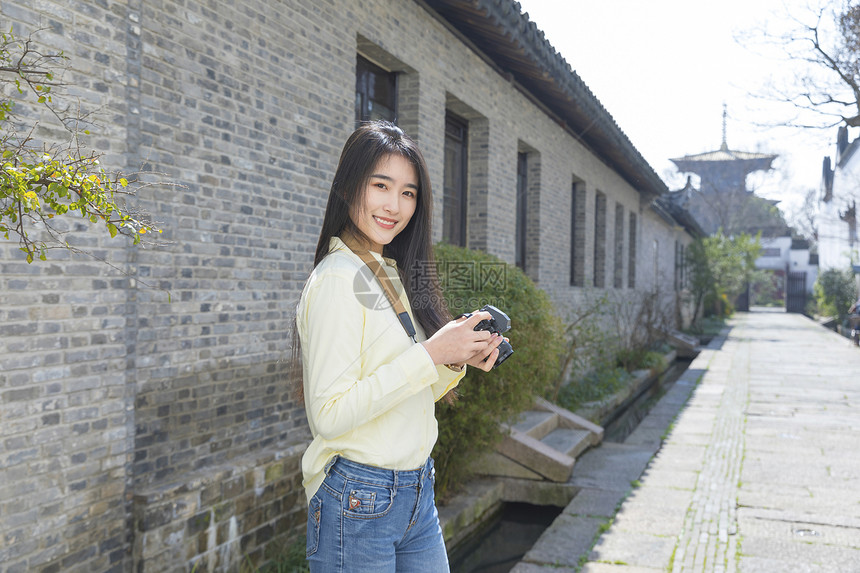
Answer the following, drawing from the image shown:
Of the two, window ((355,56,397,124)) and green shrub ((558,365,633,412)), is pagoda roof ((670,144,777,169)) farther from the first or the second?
window ((355,56,397,124))

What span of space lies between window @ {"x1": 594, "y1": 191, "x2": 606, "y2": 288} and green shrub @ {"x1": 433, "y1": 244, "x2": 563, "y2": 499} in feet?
24.4

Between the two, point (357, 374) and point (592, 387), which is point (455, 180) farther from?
point (357, 374)

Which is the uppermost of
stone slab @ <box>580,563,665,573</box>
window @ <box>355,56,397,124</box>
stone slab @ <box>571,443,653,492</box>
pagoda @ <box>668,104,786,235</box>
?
pagoda @ <box>668,104,786,235</box>

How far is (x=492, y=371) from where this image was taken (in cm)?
439

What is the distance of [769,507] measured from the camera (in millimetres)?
4547

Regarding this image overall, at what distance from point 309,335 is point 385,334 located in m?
0.17

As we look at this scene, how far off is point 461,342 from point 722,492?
170 inches

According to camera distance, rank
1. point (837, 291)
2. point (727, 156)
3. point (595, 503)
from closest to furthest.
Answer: point (595, 503) < point (837, 291) < point (727, 156)

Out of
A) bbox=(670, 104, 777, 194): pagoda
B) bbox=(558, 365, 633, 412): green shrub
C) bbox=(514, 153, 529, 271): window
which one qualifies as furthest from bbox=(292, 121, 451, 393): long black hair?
bbox=(670, 104, 777, 194): pagoda

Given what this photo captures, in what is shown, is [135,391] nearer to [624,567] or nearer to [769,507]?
[624,567]

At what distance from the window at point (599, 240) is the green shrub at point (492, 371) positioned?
7447 mm

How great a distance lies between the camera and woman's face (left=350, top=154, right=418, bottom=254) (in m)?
1.57

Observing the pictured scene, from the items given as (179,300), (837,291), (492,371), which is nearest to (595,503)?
(492,371)

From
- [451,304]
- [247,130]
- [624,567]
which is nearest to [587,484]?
[624,567]
